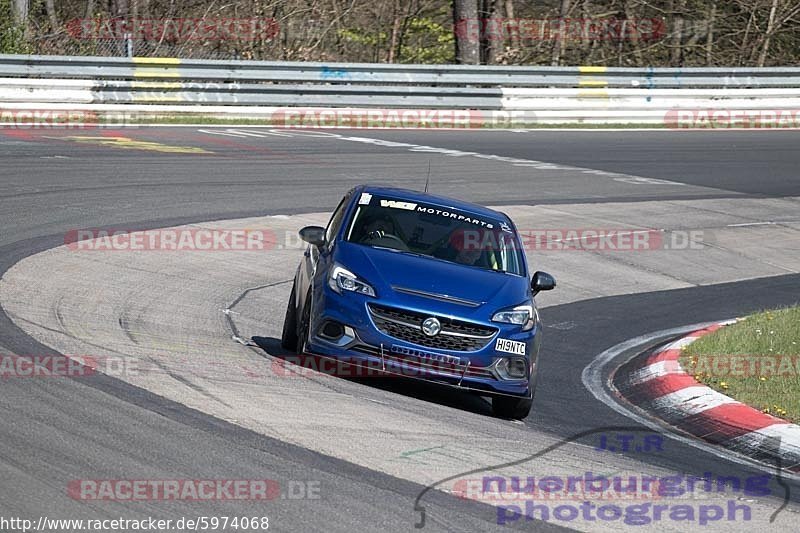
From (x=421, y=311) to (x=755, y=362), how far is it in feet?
10.5

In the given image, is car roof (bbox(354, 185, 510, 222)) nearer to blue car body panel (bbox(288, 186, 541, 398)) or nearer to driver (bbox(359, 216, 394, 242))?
driver (bbox(359, 216, 394, 242))

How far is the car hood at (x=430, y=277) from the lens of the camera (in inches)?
326

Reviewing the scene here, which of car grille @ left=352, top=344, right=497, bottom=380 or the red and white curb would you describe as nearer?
the red and white curb

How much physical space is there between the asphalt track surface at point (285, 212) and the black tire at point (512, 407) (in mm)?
124

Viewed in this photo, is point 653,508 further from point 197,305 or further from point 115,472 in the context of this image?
point 197,305

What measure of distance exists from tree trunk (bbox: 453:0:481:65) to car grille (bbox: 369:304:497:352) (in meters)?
23.2

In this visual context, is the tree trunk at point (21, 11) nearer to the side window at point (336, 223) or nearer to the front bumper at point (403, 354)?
the side window at point (336, 223)

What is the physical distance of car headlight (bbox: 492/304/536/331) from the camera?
27.2ft
